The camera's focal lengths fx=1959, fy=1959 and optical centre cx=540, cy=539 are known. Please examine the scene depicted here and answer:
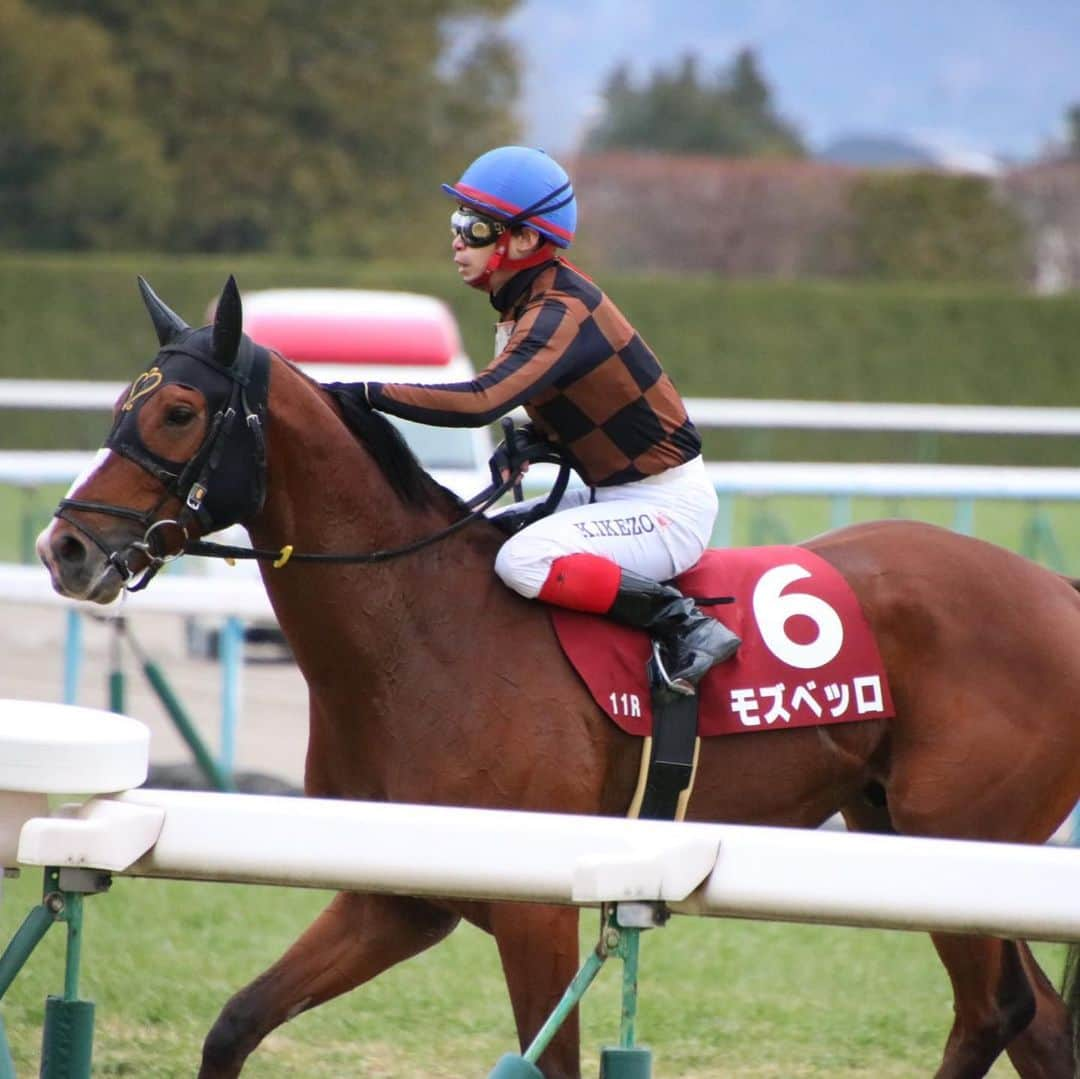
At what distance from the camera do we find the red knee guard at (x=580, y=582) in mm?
3812

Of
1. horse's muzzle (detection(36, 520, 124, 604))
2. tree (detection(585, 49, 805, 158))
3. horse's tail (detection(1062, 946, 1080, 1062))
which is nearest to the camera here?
horse's muzzle (detection(36, 520, 124, 604))

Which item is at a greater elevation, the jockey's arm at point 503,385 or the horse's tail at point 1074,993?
the jockey's arm at point 503,385

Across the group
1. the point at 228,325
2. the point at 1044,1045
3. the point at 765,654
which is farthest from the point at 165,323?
the point at 1044,1045

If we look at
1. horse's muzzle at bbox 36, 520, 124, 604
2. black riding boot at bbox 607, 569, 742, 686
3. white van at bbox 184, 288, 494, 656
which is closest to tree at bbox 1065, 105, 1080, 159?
white van at bbox 184, 288, 494, 656

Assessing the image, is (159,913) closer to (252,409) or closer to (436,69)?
(252,409)

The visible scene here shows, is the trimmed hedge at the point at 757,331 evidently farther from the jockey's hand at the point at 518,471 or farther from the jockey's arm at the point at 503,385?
the jockey's arm at the point at 503,385

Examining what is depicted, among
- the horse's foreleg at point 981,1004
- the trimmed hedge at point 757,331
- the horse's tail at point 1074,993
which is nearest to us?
the horse's foreleg at point 981,1004

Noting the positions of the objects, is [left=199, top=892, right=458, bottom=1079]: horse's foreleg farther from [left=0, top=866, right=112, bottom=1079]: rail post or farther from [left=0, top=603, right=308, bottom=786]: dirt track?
[left=0, top=603, right=308, bottom=786]: dirt track

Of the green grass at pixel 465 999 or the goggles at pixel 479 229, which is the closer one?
the goggles at pixel 479 229

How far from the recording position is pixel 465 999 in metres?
5.20

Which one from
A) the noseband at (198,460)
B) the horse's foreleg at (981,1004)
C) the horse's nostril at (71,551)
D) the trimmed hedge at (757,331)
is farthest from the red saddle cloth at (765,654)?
the trimmed hedge at (757,331)

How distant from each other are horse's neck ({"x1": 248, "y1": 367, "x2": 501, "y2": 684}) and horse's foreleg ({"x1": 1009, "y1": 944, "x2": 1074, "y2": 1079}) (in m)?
1.50

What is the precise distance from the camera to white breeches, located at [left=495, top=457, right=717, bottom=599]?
3854mm

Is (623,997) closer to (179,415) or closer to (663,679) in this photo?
(663,679)
